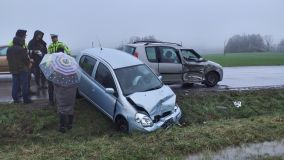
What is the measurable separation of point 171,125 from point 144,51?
210 inches

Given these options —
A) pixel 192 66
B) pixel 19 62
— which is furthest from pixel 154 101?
pixel 192 66

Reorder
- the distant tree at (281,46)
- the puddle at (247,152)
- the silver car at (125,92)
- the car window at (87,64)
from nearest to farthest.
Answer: the puddle at (247,152), the silver car at (125,92), the car window at (87,64), the distant tree at (281,46)

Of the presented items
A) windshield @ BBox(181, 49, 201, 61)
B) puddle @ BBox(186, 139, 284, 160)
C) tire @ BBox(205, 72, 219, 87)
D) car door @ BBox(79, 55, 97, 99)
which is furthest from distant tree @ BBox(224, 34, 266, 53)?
puddle @ BBox(186, 139, 284, 160)

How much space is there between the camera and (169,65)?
1545 cm

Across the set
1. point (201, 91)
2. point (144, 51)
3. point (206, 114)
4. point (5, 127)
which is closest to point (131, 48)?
point (144, 51)

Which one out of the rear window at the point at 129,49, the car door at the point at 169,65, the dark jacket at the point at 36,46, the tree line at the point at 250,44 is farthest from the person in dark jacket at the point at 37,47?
the tree line at the point at 250,44

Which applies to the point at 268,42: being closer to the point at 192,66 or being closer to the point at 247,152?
the point at 192,66

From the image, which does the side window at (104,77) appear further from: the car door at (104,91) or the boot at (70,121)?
the boot at (70,121)

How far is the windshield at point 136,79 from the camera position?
10898 millimetres

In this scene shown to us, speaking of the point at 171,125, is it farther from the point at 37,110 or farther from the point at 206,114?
the point at 37,110

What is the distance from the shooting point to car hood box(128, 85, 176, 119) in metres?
10.3

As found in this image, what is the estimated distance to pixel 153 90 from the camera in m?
11.0

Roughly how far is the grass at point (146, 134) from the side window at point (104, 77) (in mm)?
961

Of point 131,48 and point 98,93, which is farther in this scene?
point 131,48
